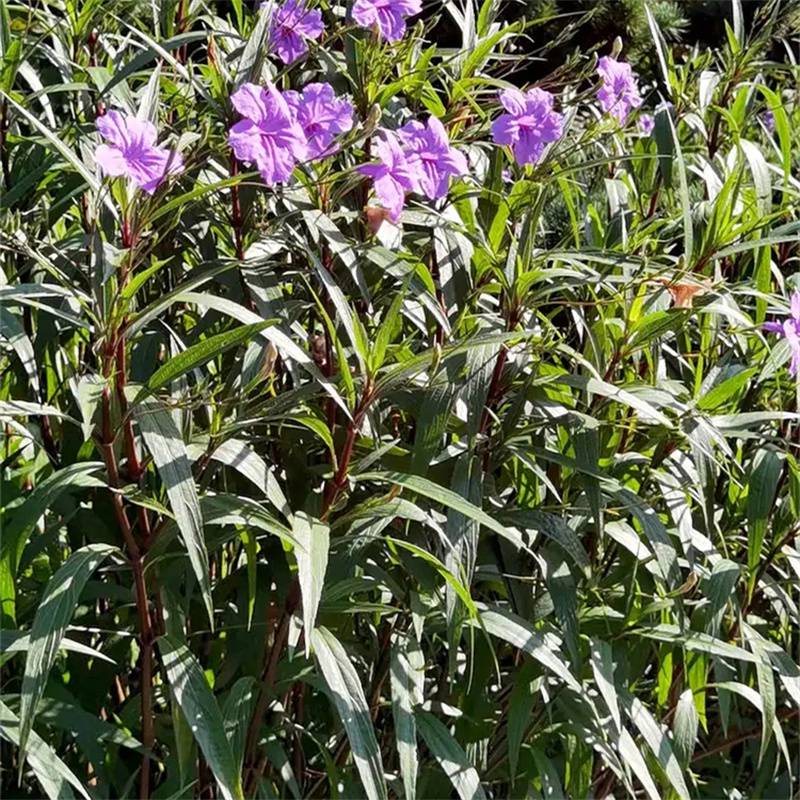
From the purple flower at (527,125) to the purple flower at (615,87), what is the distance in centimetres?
21

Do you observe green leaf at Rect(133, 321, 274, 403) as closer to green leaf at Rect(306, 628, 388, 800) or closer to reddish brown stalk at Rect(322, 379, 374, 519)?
reddish brown stalk at Rect(322, 379, 374, 519)

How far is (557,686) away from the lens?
1.31 meters

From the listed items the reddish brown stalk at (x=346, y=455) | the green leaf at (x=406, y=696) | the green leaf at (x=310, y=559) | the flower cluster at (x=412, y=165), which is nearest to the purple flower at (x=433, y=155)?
the flower cluster at (x=412, y=165)

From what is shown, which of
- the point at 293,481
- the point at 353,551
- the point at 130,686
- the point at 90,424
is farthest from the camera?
the point at 130,686

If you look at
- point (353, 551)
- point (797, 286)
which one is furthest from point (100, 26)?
point (797, 286)

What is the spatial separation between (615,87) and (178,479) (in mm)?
808

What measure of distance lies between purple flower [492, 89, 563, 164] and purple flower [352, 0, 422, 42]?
0.12 m

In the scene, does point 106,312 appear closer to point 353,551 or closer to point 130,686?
point 353,551

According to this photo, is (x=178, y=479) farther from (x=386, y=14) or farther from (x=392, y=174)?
(x=386, y=14)

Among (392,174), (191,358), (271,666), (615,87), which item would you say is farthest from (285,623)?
(615,87)

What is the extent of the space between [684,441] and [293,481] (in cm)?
41

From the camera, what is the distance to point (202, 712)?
1.07 metres

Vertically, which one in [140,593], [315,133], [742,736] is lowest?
[742,736]

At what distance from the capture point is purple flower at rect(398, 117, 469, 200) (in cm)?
117
